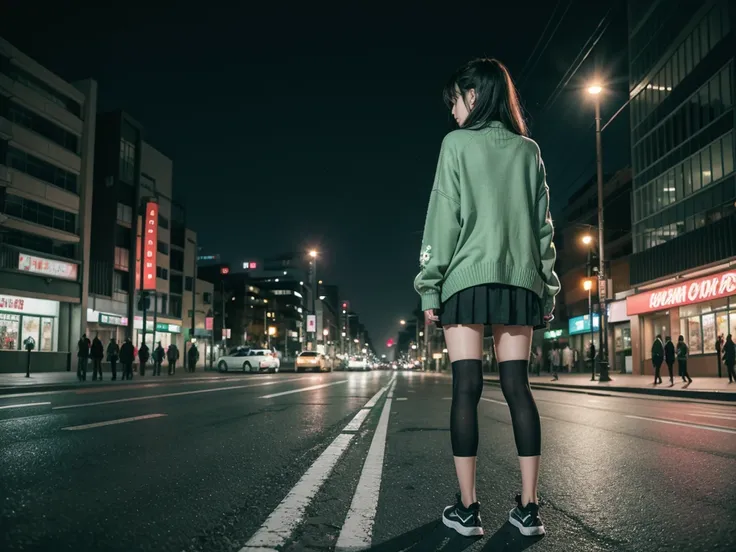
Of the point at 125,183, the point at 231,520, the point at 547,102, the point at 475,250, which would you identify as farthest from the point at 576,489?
the point at 125,183

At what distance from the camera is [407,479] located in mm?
3949

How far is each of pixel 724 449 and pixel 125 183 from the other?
158 feet

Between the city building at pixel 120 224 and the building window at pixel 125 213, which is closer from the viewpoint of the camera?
the city building at pixel 120 224

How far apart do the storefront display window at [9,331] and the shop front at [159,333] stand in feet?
49.7

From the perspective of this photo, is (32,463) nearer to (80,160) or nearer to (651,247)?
(651,247)

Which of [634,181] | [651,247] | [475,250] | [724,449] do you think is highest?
[634,181]

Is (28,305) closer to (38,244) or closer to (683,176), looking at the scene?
(38,244)

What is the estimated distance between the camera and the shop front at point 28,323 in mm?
31984

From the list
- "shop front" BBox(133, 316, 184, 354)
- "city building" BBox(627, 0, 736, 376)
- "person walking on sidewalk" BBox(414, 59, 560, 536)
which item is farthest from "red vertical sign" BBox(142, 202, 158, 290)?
"person walking on sidewalk" BBox(414, 59, 560, 536)

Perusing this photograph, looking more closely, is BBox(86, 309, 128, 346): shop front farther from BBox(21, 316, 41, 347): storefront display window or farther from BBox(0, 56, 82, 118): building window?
BBox(0, 56, 82, 118): building window

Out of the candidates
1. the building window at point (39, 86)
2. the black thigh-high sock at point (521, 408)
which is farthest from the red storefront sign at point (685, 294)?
the building window at point (39, 86)

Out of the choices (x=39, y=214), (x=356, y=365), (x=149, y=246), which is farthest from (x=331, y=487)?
(x=356, y=365)

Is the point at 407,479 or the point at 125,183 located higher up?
the point at 125,183

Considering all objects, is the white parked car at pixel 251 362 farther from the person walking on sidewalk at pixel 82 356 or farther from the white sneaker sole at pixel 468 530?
the white sneaker sole at pixel 468 530
